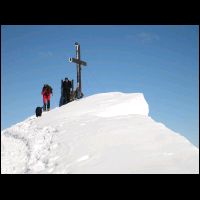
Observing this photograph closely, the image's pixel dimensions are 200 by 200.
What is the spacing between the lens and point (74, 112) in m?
14.5

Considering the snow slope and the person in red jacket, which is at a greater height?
the person in red jacket

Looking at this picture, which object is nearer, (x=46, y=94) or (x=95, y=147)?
(x=95, y=147)

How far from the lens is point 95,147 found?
8.70m

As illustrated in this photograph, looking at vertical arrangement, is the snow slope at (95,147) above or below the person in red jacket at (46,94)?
below

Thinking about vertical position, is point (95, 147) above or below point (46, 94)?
below

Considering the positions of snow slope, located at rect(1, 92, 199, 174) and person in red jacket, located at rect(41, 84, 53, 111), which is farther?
person in red jacket, located at rect(41, 84, 53, 111)

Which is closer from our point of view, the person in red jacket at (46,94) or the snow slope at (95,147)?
the snow slope at (95,147)

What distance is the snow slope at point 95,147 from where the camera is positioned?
7.02 metres

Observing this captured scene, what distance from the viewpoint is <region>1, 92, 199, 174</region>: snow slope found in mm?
7020
